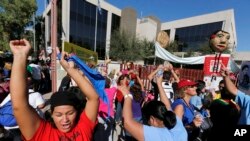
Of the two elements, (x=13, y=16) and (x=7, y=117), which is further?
(x=13, y=16)

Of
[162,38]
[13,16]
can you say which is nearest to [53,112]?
[162,38]

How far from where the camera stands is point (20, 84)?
1.36m

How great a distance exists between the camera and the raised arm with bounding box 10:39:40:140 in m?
1.34

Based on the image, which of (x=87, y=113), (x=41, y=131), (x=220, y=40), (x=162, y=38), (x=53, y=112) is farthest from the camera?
(x=162, y=38)

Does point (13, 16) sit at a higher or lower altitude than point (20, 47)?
higher

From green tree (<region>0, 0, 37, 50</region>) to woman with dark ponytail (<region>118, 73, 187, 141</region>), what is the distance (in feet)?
89.7

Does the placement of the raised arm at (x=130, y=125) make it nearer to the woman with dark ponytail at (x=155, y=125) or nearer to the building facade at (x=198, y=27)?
the woman with dark ponytail at (x=155, y=125)

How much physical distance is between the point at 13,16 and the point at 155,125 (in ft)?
94.1

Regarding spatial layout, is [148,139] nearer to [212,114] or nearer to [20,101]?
[20,101]

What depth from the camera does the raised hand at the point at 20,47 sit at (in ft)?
4.48

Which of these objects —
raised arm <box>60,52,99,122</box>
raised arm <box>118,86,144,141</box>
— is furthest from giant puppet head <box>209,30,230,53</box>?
raised arm <box>60,52,99,122</box>

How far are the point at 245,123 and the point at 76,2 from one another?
3131 centimetres

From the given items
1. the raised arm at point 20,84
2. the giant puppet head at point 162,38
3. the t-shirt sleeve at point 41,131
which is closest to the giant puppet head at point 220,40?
the giant puppet head at point 162,38

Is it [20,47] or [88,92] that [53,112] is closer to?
[88,92]
